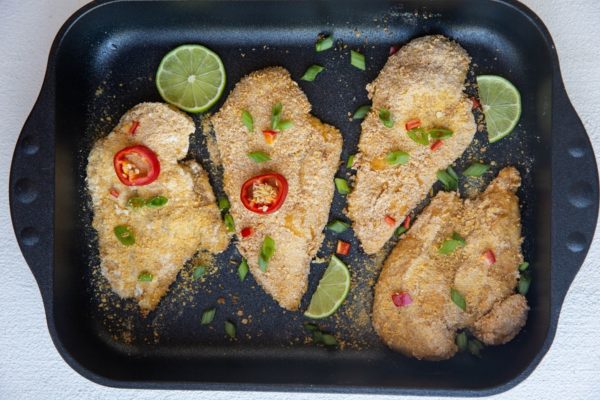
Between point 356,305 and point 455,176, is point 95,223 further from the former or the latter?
point 455,176

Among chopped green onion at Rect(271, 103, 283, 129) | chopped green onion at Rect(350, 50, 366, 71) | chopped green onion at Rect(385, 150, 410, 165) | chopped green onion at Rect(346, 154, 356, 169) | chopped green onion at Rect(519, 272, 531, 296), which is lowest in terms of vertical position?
chopped green onion at Rect(519, 272, 531, 296)

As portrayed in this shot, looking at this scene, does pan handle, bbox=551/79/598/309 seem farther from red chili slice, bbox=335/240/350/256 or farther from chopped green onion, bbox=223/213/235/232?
chopped green onion, bbox=223/213/235/232

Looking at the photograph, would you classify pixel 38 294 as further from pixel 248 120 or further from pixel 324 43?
pixel 324 43

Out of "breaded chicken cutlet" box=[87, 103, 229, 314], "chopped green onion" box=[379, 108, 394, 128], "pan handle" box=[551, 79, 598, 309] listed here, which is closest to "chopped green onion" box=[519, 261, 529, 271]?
"pan handle" box=[551, 79, 598, 309]

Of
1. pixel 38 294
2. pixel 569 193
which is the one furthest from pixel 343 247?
pixel 38 294

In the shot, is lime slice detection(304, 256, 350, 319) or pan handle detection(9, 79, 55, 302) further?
lime slice detection(304, 256, 350, 319)

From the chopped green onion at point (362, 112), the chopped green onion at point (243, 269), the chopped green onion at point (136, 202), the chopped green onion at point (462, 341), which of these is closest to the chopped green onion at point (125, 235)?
the chopped green onion at point (136, 202)
